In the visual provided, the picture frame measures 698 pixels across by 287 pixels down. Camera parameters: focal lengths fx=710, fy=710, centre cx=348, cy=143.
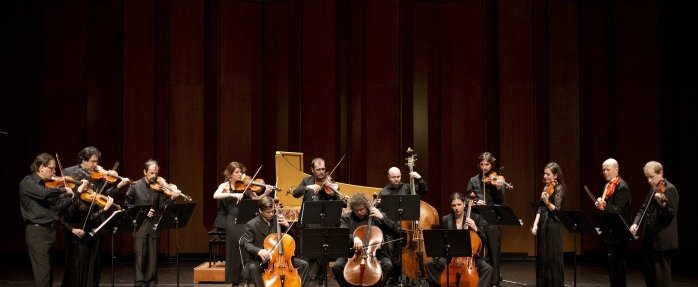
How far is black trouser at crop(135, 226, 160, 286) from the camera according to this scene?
7.56 m

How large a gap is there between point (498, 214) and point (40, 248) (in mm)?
4630

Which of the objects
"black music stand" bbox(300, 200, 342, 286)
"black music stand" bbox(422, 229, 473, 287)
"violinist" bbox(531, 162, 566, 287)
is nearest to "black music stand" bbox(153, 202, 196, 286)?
"black music stand" bbox(300, 200, 342, 286)

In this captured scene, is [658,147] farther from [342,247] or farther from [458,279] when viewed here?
[342,247]

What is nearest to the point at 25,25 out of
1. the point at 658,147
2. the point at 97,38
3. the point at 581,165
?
the point at 97,38

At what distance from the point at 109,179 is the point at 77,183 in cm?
48

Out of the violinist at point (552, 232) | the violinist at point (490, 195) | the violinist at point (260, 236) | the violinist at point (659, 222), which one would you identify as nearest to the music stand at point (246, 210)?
the violinist at point (260, 236)

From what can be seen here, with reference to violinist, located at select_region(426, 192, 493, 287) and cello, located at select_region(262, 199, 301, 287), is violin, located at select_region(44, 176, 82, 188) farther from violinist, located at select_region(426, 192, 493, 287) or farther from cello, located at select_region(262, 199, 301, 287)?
violinist, located at select_region(426, 192, 493, 287)

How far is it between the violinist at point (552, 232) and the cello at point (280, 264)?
9.06 ft

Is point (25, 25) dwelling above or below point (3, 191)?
above

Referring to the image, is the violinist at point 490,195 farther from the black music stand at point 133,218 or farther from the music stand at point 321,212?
the black music stand at point 133,218

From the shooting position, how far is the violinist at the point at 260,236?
267 inches

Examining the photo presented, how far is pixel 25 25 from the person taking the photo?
37.3 feet

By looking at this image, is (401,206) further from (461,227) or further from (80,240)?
(80,240)

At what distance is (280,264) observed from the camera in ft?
21.8
